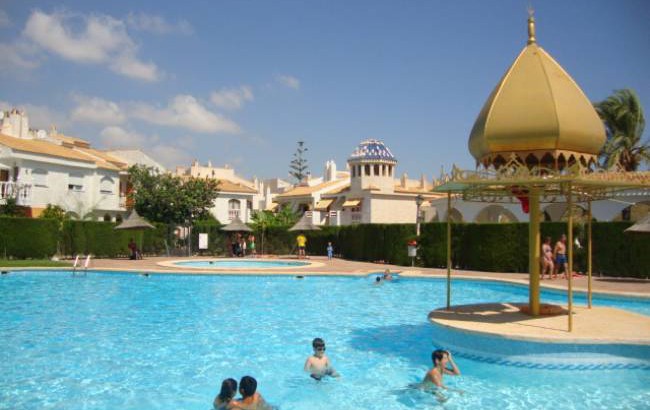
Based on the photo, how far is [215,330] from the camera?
12.8 m

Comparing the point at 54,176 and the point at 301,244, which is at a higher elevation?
the point at 54,176

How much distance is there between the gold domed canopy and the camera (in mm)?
9695

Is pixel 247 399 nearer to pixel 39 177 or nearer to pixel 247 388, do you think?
pixel 247 388

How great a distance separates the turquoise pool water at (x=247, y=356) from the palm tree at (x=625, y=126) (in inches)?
886

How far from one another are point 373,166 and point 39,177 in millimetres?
28173

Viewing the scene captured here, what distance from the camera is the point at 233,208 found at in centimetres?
6047

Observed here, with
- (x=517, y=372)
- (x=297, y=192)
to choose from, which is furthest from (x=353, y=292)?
(x=297, y=192)

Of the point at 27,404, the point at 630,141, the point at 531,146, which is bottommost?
the point at 27,404

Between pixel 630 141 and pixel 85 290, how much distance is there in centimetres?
3478

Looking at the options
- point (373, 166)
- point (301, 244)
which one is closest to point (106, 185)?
point (301, 244)

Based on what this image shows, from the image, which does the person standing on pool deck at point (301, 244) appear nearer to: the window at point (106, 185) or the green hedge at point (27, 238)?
the green hedge at point (27, 238)

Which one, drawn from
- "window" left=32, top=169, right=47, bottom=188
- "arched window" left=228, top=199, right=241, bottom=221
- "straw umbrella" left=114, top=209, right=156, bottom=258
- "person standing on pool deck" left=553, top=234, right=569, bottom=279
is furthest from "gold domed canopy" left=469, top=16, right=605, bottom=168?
"arched window" left=228, top=199, right=241, bottom=221

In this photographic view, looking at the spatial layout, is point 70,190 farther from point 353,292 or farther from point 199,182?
point 353,292

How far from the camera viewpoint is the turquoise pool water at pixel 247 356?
809 centimetres
